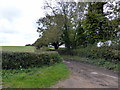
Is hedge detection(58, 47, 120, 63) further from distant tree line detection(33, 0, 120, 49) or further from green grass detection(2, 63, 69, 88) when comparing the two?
green grass detection(2, 63, 69, 88)

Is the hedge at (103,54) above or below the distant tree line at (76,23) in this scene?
below

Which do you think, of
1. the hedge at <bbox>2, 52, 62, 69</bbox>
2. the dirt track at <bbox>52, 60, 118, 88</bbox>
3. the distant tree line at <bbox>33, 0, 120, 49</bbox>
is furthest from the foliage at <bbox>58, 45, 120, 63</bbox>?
the hedge at <bbox>2, 52, 62, 69</bbox>

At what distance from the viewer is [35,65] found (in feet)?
27.9

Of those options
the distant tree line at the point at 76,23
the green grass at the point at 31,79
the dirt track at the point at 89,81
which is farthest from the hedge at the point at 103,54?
the green grass at the point at 31,79

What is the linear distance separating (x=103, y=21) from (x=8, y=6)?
11.6m

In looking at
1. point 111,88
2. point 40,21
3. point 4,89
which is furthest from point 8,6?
point 40,21

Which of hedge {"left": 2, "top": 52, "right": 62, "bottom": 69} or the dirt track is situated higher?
hedge {"left": 2, "top": 52, "right": 62, "bottom": 69}

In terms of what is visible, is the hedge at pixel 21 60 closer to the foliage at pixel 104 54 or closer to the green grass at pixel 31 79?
the green grass at pixel 31 79

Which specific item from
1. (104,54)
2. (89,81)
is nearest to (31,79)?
(89,81)

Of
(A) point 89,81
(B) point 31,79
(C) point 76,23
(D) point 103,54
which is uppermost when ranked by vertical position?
(C) point 76,23

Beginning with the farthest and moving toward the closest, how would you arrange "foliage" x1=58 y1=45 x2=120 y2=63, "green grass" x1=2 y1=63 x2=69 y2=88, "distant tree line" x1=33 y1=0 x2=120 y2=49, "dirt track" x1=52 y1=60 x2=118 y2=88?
1. "distant tree line" x1=33 y1=0 x2=120 y2=49
2. "foliage" x1=58 y1=45 x2=120 y2=63
3. "dirt track" x1=52 y1=60 x2=118 y2=88
4. "green grass" x1=2 y1=63 x2=69 y2=88

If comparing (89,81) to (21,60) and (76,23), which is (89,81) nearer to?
(21,60)

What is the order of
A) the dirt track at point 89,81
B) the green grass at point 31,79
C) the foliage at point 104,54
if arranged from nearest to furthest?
the green grass at point 31,79
the dirt track at point 89,81
the foliage at point 104,54

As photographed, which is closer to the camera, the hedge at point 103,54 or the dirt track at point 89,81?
the dirt track at point 89,81
